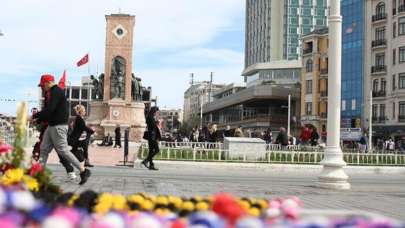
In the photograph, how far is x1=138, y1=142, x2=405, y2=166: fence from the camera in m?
24.1

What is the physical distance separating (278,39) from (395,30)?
69.2m

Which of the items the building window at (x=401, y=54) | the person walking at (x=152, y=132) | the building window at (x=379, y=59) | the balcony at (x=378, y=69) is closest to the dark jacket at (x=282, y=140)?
the person walking at (x=152, y=132)

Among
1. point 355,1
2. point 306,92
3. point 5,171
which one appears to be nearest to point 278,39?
point 306,92

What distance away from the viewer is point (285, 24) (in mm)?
138500

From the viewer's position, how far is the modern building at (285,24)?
138500mm

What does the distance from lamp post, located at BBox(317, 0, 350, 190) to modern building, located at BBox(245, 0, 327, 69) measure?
4874 inches

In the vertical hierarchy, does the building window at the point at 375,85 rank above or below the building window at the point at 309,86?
below

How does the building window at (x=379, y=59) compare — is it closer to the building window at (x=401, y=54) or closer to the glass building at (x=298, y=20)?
the building window at (x=401, y=54)

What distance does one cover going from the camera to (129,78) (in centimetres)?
5409

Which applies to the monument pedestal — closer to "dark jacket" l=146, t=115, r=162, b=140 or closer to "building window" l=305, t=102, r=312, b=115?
"dark jacket" l=146, t=115, r=162, b=140

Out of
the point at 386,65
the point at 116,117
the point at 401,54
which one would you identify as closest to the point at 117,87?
the point at 116,117

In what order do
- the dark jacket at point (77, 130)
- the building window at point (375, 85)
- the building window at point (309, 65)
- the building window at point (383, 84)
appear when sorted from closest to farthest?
1. the dark jacket at point (77, 130)
2. the building window at point (383, 84)
3. the building window at point (375, 85)
4. the building window at point (309, 65)

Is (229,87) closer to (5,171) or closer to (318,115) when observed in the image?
(318,115)

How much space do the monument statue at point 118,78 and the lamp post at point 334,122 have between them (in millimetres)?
40161
